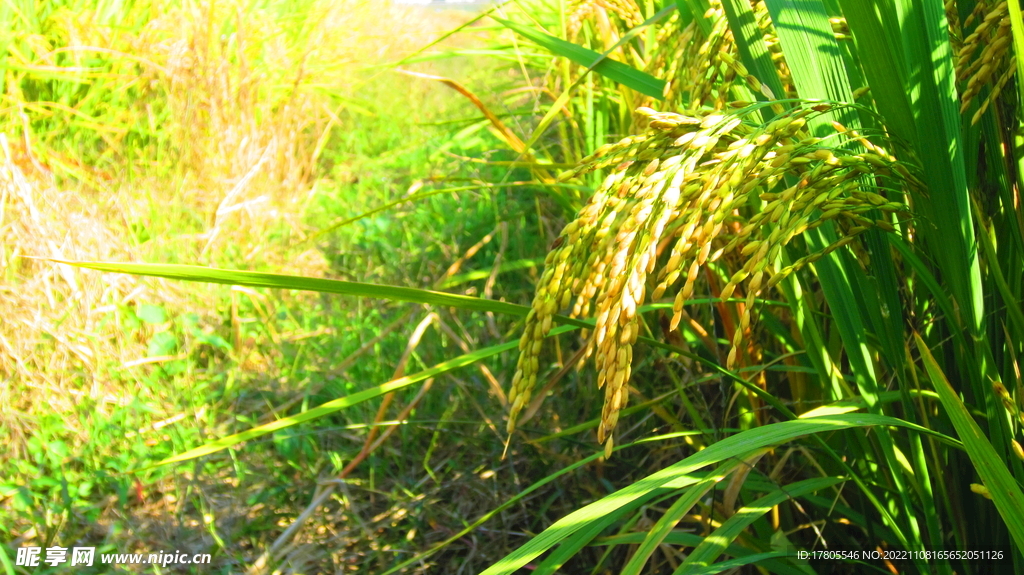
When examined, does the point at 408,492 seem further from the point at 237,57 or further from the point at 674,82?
the point at 237,57

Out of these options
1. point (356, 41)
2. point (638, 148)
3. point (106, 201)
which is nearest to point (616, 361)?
point (638, 148)

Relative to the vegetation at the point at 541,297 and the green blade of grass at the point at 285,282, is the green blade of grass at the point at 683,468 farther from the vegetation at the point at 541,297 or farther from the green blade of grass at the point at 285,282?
the green blade of grass at the point at 285,282

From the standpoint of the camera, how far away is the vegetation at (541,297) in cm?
73

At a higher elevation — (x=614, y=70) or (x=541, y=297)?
(x=614, y=70)

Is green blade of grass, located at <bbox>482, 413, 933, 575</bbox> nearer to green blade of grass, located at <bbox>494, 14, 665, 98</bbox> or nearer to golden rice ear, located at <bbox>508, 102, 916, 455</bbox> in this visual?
golden rice ear, located at <bbox>508, 102, 916, 455</bbox>

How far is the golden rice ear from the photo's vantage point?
0.61 m

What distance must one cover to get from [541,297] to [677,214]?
0.16 meters

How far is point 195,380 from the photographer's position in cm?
231

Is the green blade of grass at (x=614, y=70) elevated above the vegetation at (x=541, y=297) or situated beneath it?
elevated above

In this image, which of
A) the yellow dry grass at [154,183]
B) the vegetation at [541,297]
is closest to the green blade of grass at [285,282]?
the vegetation at [541,297]

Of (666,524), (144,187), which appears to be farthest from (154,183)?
(666,524)

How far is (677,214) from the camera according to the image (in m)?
0.65

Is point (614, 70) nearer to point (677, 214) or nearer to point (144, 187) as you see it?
point (677, 214)

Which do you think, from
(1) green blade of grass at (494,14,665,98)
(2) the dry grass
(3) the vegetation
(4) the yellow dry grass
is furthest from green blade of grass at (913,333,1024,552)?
(4) the yellow dry grass
